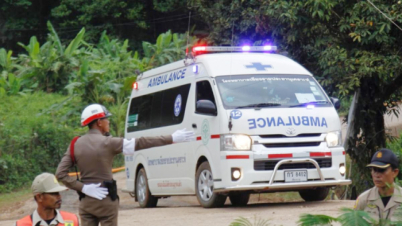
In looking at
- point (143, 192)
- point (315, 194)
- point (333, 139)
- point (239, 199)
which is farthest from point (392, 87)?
point (143, 192)

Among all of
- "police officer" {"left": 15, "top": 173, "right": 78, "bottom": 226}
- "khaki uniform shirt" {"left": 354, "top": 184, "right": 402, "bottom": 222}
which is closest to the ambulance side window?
"police officer" {"left": 15, "top": 173, "right": 78, "bottom": 226}

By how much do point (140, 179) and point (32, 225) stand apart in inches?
372

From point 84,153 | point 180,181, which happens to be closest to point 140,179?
point 180,181

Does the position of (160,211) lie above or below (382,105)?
below

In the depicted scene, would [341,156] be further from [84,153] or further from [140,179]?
[84,153]

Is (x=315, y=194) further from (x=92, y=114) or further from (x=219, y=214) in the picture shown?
(x=92, y=114)

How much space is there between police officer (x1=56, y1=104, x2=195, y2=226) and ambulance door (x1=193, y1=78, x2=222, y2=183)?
4.27m

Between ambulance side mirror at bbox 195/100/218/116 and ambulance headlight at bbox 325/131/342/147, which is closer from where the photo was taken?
ambulance side mirror at bbox 195/100/218/116

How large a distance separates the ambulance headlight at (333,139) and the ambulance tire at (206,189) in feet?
5.71

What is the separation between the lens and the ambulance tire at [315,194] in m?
12.1

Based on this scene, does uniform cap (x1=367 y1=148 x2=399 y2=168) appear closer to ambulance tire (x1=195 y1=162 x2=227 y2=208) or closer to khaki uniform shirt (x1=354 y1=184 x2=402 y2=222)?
khaki uniform shirt (x1=354 y1=184 x2=402 y2=222)

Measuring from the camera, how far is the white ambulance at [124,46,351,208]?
35.8ft

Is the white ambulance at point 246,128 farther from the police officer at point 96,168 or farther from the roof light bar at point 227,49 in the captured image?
the police officer at point 96,168

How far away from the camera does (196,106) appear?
11547 mm
